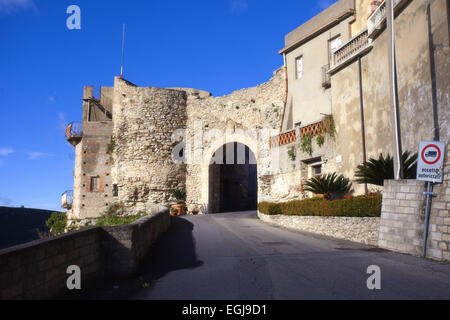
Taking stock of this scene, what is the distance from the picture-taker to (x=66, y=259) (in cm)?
498

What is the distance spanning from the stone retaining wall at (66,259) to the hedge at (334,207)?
215 inches

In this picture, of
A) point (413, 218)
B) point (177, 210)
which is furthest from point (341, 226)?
point (177, 210)

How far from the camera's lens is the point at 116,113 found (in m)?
22.9

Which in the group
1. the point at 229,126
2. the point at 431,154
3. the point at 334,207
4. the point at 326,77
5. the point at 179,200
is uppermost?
the point at 326,77

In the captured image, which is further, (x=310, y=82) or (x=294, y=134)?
(x=310, y=82)

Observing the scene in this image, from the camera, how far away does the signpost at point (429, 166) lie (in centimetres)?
696

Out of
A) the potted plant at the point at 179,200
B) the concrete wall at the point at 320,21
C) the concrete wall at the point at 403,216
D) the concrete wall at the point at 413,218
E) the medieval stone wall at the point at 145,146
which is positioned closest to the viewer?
the concrete wall at the point at 413,218

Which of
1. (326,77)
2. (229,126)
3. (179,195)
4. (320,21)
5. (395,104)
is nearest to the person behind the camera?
(395,104)

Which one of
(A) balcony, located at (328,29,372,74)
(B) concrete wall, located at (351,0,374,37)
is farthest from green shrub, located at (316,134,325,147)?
(B) concrete wall, located at (351,0,374,37)

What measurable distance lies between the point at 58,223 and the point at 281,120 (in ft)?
53.6

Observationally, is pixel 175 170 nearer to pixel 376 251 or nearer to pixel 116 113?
pixel 116 113

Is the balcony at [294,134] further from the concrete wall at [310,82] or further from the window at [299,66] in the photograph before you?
the window at [299,66]

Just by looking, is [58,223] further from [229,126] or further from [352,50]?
[352,50]

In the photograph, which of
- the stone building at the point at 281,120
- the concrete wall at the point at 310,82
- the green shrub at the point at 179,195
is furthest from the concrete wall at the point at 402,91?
the green shrub at the point at 179,195
